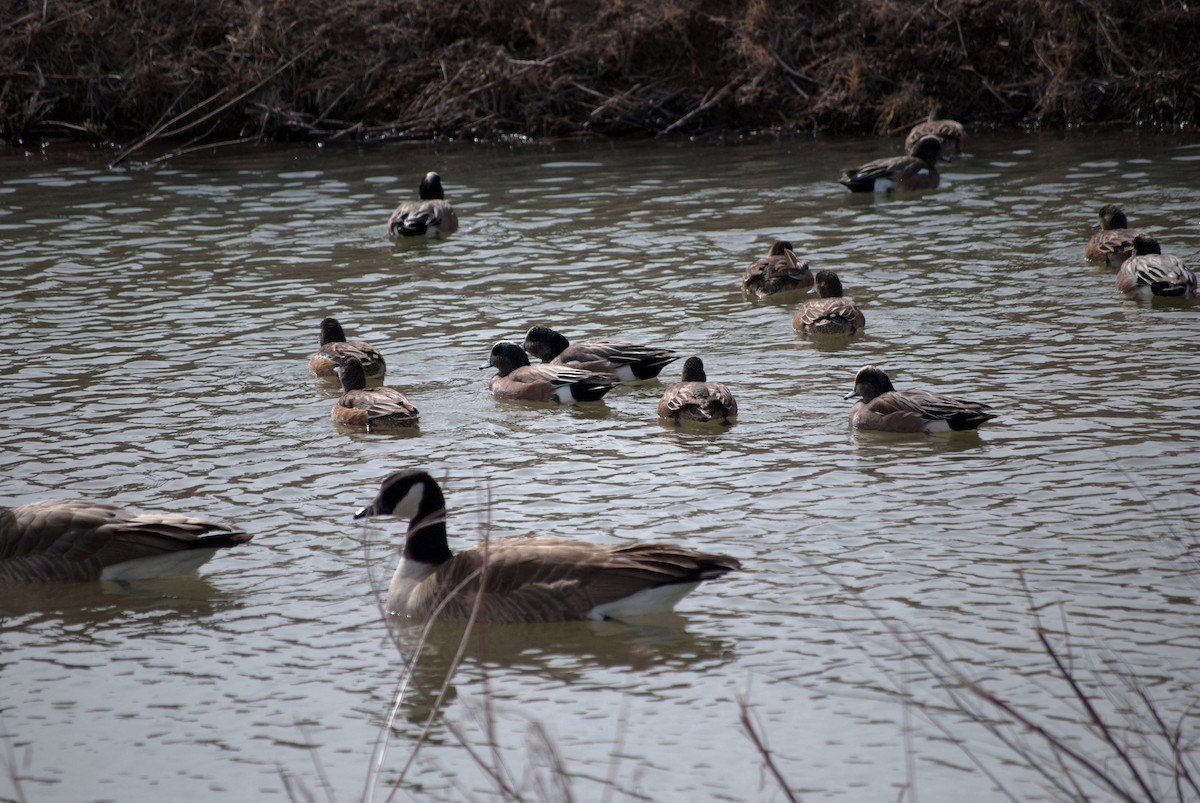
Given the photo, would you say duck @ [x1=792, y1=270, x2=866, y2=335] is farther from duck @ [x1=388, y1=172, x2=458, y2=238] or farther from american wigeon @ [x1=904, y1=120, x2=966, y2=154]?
american wigeon @ [x1=904, y1=120, x2=966, y2=154]

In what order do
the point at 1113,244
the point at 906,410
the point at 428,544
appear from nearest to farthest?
1. the point at 428,544
2. the point at 906,410
3. the point at 1113,244

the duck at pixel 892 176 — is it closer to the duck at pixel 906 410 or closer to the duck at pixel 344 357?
the duck at pixel 344 357

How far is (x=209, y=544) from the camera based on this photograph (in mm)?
8516

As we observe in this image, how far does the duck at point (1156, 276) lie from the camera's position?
14.4m

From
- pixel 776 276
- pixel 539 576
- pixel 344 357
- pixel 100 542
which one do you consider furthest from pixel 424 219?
pixel 539 576

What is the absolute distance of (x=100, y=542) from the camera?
28.4ft

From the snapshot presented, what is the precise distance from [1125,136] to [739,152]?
281 inches

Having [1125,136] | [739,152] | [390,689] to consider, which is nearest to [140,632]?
[390,689]

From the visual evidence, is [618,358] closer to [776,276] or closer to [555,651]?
[776,276]

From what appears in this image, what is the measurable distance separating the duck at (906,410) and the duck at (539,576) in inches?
143

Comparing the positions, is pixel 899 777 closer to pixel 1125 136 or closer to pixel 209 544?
pixel 209 544

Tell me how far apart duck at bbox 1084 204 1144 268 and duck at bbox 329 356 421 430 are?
863cm

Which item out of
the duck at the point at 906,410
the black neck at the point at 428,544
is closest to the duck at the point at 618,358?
the duck at the point at 906,410

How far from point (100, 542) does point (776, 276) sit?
361 inches
